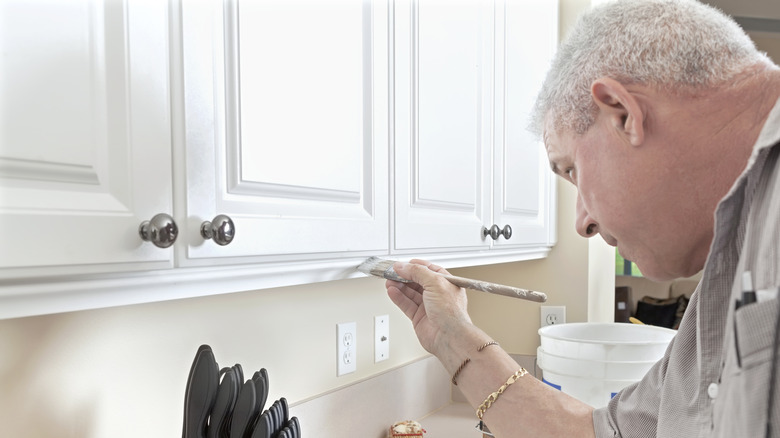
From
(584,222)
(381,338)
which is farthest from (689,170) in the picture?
(381,338)

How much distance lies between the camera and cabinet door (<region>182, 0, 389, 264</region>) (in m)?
0.70

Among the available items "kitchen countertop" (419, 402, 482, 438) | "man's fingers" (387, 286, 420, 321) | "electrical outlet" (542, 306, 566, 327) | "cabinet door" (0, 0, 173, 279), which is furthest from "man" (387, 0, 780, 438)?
"electrical outlet" (542, 306, 566, 327)

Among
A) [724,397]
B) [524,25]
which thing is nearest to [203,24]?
[724,397]

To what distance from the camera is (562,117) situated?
2.72 feet

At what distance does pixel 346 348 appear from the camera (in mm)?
1457

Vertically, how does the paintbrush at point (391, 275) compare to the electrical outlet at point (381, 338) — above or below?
above

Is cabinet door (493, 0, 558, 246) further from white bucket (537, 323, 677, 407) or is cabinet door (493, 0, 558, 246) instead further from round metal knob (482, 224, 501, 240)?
white bucket (537, 323, 677, 407)

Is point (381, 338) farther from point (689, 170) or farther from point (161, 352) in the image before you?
point (689, 170)

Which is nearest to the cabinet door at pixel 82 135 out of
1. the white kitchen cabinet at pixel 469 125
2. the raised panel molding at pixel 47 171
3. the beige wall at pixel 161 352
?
the raised panel molding at pixel 47 171

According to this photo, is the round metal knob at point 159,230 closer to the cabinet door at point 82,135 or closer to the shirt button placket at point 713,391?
the cabinet door at point 82,135

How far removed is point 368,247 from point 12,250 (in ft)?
1.79

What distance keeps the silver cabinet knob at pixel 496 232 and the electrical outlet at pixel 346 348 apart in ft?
1.31

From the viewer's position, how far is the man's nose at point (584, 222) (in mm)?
889

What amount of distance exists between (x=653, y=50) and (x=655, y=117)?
0.25 ft
